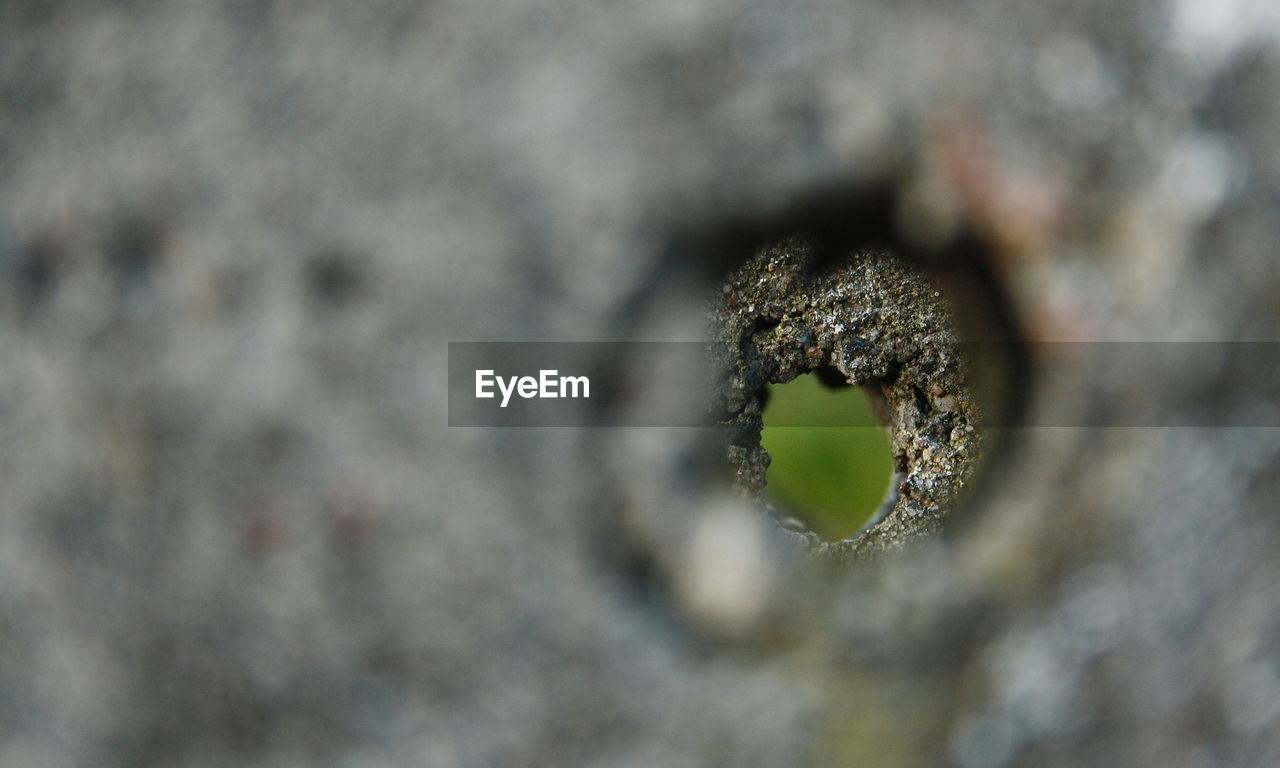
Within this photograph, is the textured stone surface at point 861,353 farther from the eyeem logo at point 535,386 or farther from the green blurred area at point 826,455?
the green blurred area at point 826,455

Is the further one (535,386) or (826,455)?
(826,455)

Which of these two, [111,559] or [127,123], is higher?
[127,123]

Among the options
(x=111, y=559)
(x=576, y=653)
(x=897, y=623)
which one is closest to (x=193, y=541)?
(x=111, y=559)

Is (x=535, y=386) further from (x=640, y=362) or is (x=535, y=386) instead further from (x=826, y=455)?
(x=826, y=455)

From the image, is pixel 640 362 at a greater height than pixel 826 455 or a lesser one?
lesser

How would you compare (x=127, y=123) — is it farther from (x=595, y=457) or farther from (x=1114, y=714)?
(x=1114, y=714)

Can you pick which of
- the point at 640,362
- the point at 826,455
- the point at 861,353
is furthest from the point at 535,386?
the point at 826,455
